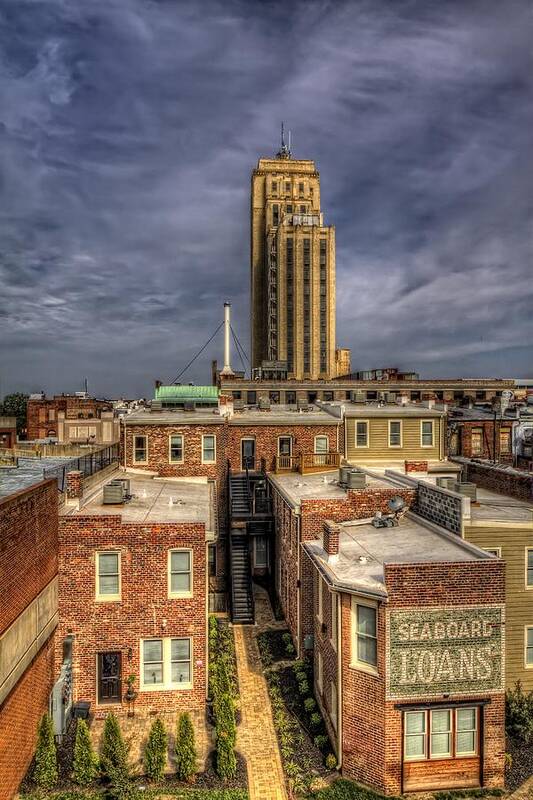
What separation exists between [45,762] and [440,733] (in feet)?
33.5

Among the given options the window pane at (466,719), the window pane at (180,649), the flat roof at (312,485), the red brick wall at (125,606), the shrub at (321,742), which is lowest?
the shrub at (321,742)

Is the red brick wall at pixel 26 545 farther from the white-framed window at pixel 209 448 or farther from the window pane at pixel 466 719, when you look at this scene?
the white-framed window at pixel 209 448

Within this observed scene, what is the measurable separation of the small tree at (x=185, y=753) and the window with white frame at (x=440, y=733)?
5.56m

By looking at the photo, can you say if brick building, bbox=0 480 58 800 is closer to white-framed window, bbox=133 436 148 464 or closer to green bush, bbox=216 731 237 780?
green bush, bbox=216 731 237 780

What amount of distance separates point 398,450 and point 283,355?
71.3 meters

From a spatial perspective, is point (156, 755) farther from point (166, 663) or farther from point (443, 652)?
point (443, 652)

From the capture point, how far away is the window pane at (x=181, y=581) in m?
17.5

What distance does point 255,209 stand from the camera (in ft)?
401

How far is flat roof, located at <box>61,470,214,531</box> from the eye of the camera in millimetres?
18500

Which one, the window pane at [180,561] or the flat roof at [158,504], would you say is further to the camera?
the flat roof at [158,504]

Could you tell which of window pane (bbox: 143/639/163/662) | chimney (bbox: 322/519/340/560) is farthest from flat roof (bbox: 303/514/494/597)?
window pane (bbox: 143/639/163/662)

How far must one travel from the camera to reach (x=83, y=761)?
45.5ft

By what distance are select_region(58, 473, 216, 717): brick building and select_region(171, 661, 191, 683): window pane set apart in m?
0.03

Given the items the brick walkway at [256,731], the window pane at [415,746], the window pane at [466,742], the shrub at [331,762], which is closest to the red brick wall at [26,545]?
the brick walkway at [256,731]
